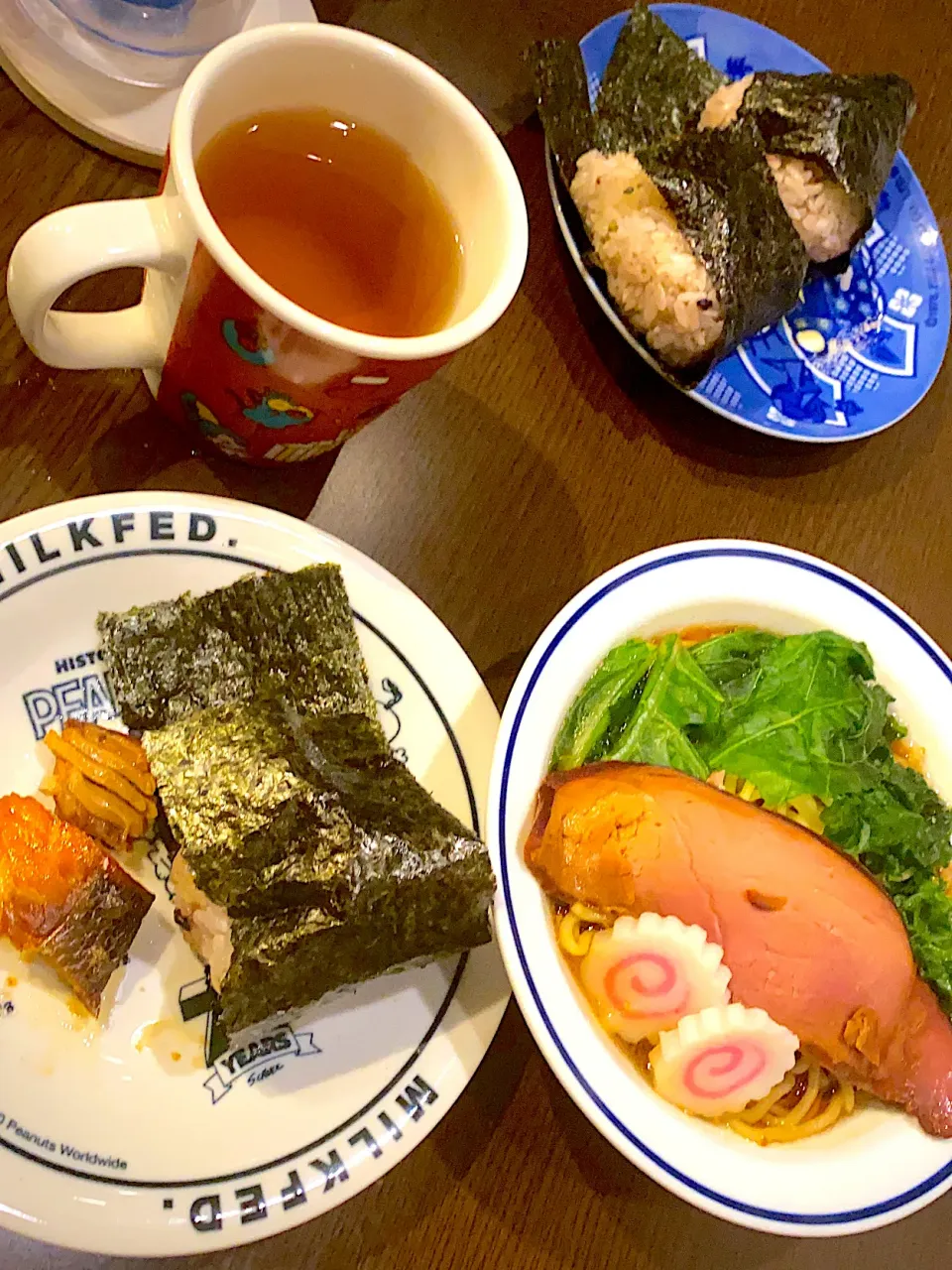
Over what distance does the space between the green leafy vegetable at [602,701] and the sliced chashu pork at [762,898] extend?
0.05 meters

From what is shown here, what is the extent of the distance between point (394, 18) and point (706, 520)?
0.65 metres

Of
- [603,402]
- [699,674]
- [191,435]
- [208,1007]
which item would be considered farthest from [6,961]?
[603,402]

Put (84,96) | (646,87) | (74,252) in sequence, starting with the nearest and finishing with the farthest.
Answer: (74,252)
(84,96)
(646,87)

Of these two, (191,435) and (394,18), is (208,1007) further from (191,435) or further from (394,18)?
(394,18)

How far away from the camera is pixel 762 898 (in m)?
0.90

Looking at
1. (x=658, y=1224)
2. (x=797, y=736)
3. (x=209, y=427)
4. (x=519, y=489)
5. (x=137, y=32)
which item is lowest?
(x=658, y=1224)

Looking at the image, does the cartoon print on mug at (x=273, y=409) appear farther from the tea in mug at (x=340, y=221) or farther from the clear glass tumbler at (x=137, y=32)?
the clear glass tumbler at (x=137, y=32)

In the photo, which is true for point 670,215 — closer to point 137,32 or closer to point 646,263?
point 646,263

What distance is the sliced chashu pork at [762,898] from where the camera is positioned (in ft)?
2.87

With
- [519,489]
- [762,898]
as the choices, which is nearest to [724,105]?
[519,489]

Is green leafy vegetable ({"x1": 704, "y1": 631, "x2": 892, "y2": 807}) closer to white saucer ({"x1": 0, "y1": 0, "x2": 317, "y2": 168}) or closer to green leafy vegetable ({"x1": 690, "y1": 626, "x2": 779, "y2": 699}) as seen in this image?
green leafy vegetable ({"x1": 690, "y1": 626, "x2": 779, "y2": 699})

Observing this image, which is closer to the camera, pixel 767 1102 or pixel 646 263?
pixel 767 1102

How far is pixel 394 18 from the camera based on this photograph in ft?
3.66

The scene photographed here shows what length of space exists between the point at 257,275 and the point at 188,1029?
1.93ft
